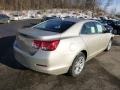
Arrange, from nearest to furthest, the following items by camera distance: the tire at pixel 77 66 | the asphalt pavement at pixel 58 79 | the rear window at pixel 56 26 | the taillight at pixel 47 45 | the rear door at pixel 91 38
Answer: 1. the taillight at pixel 47 45
2. the asphalt pavement at pixel 58 79
3. the tire at pixel 77 66
4. the rear window at pixel 56 26
5. the rear door at pixel 91 38

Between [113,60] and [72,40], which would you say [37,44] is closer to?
[72,40]

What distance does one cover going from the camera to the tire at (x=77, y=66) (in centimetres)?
535

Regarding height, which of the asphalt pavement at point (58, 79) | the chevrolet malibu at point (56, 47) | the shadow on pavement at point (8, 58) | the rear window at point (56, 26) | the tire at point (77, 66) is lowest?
the asphalt pavement at point (58, 79)

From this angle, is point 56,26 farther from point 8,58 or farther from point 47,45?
point 8,58

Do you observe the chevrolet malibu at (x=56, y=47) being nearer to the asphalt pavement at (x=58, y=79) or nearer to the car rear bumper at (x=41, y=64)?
the car rear bumper at (x=41, y=64)

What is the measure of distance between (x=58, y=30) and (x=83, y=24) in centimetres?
92

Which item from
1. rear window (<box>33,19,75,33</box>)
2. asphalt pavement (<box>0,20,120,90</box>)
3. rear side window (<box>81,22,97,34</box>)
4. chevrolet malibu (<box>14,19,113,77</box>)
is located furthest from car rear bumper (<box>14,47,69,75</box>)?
rear side window (<box>81,22,97,34</box>)

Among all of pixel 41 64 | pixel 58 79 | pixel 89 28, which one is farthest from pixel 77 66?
pixel 89 28

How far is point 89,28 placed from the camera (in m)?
6.31

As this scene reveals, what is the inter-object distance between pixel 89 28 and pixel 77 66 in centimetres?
135

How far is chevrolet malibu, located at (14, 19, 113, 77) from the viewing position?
4.75m

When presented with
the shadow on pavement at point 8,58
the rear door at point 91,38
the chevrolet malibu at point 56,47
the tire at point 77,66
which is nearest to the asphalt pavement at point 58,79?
the shadow on pavement at point 8,58

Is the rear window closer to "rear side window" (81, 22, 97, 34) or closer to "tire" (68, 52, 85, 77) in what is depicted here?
"rear side window" (81, 22, 97, 34)

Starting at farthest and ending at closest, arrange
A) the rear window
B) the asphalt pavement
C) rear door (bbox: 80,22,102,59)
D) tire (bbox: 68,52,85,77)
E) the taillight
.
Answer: rear door (bbox: 80,22,102,59) → the rear window → tire (bbox: 68,52,85,77) → the asphalt pavement → the taillight
